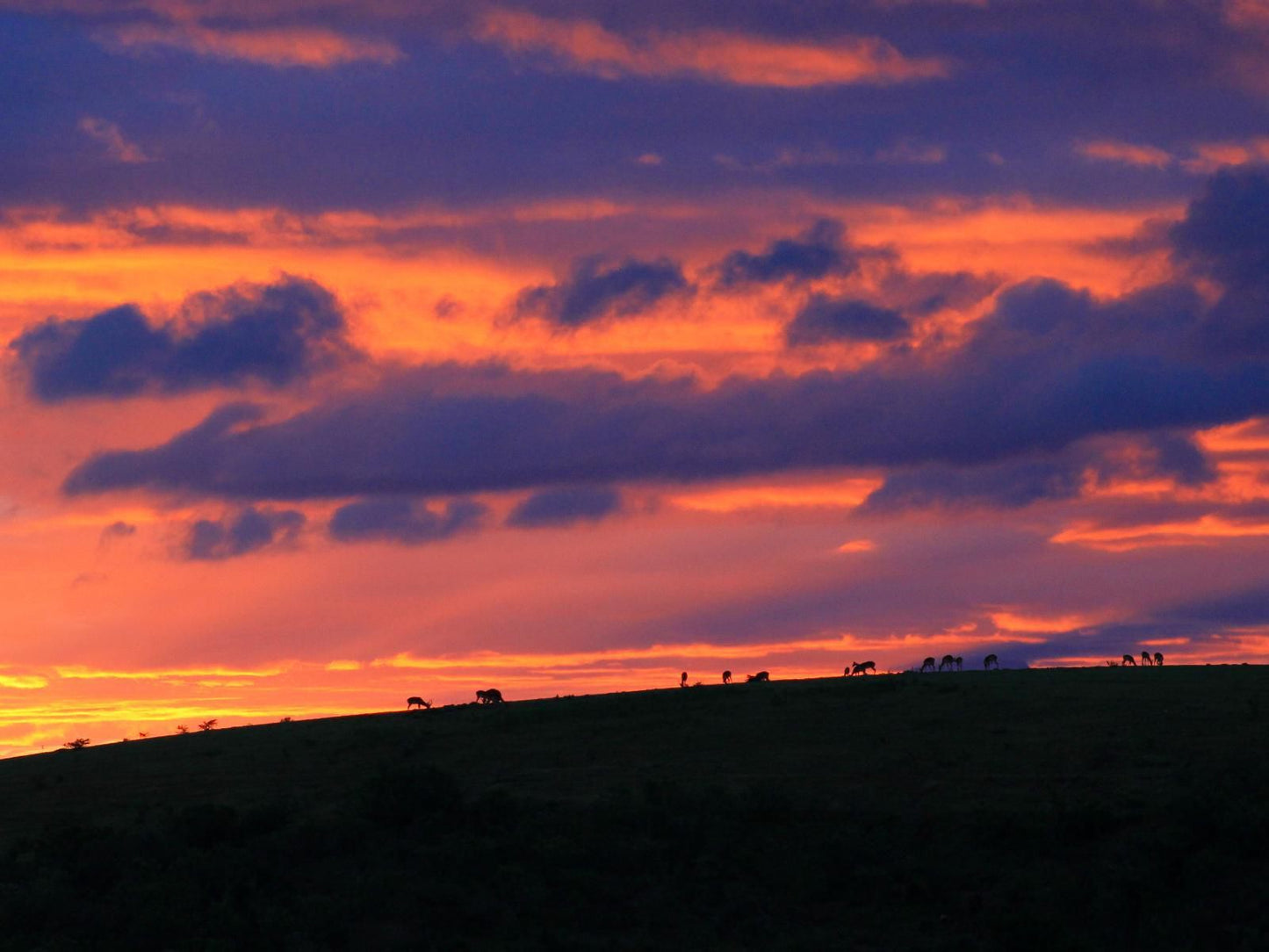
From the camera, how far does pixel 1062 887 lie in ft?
132

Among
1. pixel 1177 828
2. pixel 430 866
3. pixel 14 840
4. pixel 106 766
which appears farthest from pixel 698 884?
pixel 106 766

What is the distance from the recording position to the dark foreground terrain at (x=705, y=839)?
39.7m

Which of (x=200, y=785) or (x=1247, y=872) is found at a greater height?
(x=200, y=785)

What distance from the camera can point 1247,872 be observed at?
40.2 metres

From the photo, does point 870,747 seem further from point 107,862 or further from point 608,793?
point 107,862

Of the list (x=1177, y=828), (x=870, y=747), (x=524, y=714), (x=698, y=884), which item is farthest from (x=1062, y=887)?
(x=524, y=714)

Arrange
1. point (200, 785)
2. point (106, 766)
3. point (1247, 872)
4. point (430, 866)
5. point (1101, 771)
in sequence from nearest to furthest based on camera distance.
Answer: point (1247, 872), point (430, 866), point (1101, 771), point (200, 785), point (106, 766)

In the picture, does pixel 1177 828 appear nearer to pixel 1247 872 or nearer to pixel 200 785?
pixel 1247 872

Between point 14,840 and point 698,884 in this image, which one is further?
point 14,840

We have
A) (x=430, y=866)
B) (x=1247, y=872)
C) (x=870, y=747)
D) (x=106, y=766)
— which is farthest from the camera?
(x=106, y=766)

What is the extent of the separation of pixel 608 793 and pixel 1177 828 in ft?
55.9

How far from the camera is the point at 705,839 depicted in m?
45.0

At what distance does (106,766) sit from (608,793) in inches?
1009

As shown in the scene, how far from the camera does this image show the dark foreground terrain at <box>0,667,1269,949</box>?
39656mm
